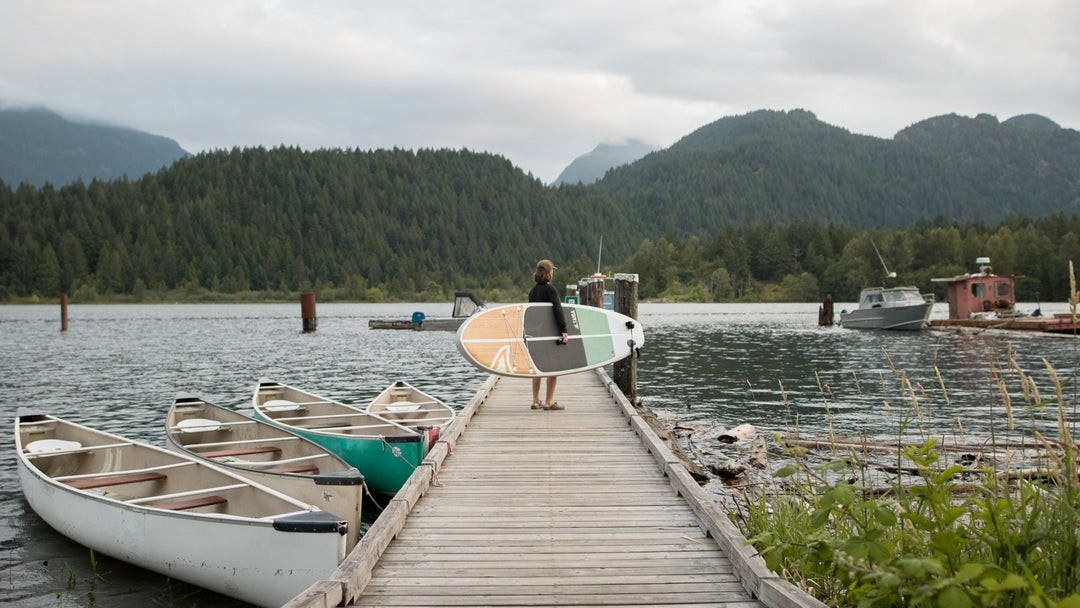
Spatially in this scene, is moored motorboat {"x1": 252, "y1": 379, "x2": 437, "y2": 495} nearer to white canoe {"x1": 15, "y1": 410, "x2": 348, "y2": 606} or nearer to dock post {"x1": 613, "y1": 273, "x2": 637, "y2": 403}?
white canoe {"x1": 15, "y1": 410, "x2": 348, "y2": 606}

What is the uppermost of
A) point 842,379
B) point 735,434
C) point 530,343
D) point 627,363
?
point 530,343

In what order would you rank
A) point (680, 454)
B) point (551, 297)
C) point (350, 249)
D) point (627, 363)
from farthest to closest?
point (350, 249) → point (627, 363) → point (551, 297) → point (680, 454)

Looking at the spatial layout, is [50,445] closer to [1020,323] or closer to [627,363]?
[627,363]

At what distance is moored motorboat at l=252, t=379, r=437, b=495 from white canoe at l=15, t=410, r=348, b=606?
202 centimetres

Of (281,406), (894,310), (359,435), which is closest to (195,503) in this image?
(359,435)

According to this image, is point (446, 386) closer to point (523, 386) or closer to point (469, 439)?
point (523, 386)

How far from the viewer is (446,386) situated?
78.7 ft

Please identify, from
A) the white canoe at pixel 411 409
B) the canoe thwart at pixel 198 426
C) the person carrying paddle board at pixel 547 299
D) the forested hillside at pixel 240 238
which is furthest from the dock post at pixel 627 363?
the forested hillside at pixel 240 238

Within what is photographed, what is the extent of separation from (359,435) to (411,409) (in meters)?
2.84

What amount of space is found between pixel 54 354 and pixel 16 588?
34470 mm

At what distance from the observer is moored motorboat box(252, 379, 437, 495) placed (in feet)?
30.6

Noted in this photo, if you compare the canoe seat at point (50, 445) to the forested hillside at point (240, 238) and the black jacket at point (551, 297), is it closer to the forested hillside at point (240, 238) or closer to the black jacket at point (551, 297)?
the black jacket at point (551, 297)

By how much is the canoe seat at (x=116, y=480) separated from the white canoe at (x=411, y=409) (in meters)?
4.08

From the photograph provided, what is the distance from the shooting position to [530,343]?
1196cm
